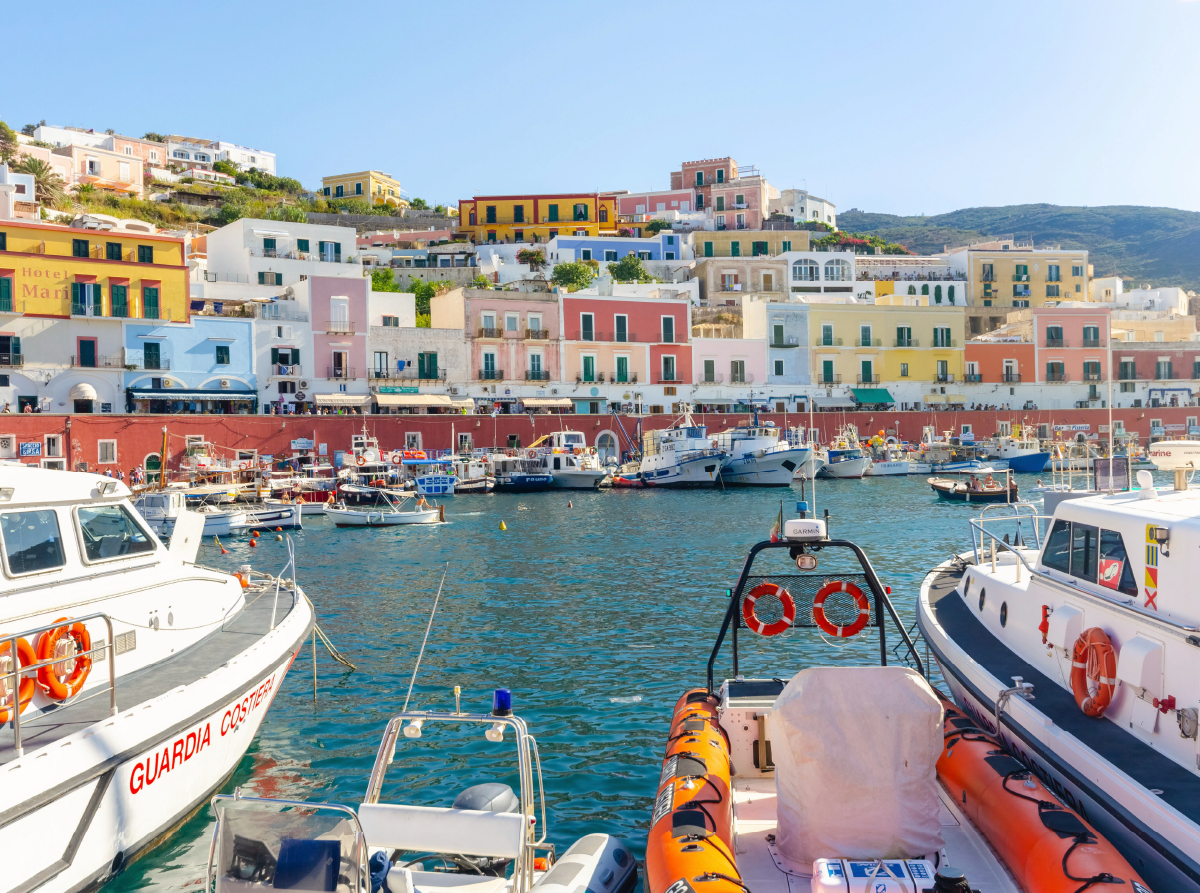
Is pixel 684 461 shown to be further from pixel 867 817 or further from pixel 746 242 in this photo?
pixel 867 817

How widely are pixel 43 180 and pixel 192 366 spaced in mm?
34001

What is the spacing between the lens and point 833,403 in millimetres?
59656

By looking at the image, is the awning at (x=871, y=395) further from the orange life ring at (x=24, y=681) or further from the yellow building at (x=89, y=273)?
the orange life ring at (x=24, y=681)

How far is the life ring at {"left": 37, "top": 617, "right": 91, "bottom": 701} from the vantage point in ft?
22.6

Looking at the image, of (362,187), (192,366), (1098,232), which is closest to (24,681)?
(192,366)

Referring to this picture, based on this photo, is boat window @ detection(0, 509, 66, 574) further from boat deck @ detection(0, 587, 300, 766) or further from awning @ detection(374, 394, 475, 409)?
awning @ detection(374, 394, 475, 409)

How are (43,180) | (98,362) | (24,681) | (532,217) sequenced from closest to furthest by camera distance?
(24,681) < (98,362) < (43,180) < (532,217)

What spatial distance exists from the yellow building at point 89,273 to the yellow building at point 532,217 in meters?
39.0

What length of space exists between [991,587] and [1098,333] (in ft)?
204

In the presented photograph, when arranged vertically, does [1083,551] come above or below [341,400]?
below

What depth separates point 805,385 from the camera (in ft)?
196

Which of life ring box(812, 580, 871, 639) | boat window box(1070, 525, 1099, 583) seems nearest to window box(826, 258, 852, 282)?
boat window box(1070, 525, 1099, 583)

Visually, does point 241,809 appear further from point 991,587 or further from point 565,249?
point 565,249

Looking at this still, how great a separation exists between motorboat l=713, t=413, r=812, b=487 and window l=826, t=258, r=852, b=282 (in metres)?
29.2
